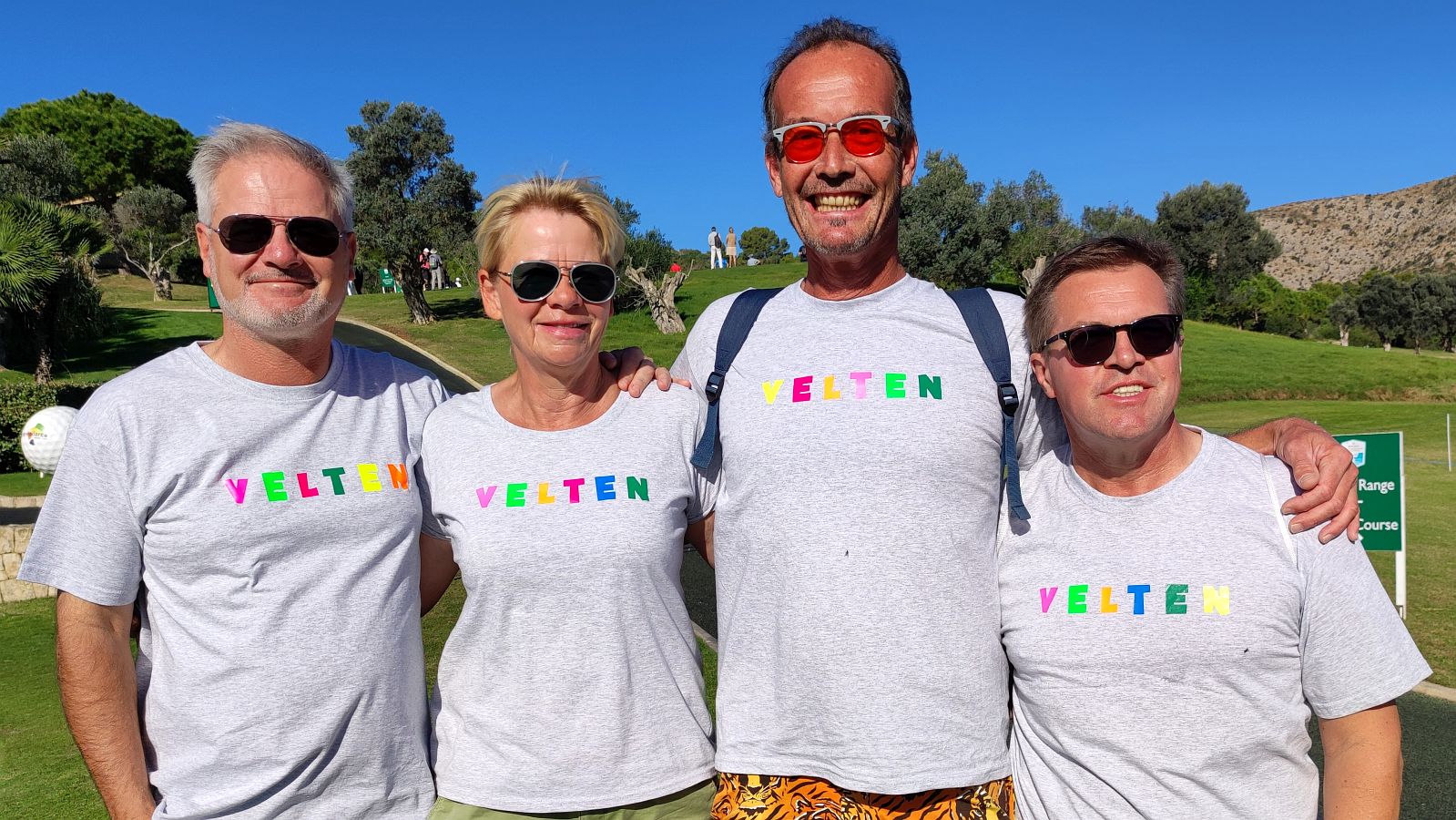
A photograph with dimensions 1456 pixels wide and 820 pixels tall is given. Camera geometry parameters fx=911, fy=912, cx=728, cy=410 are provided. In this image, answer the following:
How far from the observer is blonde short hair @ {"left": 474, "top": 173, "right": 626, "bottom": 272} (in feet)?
9.12

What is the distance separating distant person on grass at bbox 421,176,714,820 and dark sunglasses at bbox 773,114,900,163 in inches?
24.6

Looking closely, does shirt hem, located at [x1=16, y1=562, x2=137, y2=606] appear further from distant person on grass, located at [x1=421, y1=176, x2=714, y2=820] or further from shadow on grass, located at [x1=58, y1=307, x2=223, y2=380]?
shadow on grass, located at [x1=58, y1=307, x2=223, y2=380]

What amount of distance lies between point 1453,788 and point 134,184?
2637 inches

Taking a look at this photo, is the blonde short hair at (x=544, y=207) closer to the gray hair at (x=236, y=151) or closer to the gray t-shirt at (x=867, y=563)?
the gray hair at (x=236, y=151)

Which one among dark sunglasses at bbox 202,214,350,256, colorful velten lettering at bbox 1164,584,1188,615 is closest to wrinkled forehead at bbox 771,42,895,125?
dark sunglasses at bbox 202,214,350,256

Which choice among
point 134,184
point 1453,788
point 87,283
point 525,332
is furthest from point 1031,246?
point 134,184

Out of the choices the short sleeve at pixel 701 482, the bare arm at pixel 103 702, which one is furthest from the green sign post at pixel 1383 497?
the bare arm at pixel 103 702

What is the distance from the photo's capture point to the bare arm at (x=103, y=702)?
2404 mm

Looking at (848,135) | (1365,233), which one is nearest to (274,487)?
(848,135)

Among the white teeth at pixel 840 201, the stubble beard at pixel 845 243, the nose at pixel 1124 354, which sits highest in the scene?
the white teeth at pixel 840 201

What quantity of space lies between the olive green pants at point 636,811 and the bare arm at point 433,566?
60 cm

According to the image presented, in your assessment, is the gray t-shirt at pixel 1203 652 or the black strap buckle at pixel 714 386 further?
the black strap buckle at pixel 714 386

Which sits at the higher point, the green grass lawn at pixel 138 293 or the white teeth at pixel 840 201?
the green grass lawn at pixel 138 293

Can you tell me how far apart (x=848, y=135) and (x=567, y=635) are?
164cm
